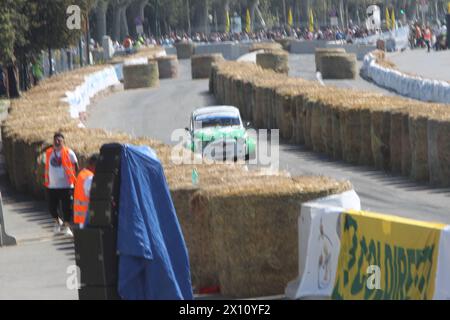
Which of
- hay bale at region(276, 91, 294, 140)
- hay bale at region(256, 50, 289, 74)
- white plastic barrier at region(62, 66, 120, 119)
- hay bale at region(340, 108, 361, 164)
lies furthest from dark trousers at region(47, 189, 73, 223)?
hay bale at region(256, 50, 289, 74)

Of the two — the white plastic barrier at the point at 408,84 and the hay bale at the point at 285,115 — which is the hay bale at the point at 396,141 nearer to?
the hay bale at the point at 285,115

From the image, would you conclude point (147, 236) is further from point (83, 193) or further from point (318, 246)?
point (83, 193)

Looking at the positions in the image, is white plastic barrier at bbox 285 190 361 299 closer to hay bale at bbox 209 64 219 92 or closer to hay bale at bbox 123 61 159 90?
hay bale at bbox 209 64 219 92

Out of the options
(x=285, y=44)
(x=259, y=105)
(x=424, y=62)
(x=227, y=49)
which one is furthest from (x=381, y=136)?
(x=285, y=44)

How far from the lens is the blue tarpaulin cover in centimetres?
959

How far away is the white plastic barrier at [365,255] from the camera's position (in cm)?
1020

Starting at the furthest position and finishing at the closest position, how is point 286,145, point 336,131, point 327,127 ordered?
point 286,145, point 327,127, point 336,131

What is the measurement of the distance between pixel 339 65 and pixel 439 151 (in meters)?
34.3

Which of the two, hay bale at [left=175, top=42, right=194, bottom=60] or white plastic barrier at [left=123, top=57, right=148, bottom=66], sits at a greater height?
white plastic barrier at [left=123, top=57, right=148, bottom=66]

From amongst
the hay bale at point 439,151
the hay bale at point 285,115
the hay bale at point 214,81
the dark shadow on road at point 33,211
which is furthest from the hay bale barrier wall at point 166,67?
the hay bale at point 439,151

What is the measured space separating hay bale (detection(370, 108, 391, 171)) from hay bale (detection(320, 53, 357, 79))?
98.9ft

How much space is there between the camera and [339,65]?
5650cm
